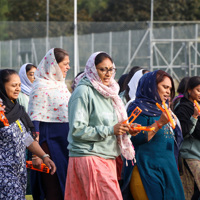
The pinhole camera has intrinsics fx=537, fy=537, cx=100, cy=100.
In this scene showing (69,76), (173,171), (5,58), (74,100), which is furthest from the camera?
(5,58)

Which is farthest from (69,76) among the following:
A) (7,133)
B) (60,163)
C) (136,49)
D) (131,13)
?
(131,13)

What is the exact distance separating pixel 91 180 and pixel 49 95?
1785mm

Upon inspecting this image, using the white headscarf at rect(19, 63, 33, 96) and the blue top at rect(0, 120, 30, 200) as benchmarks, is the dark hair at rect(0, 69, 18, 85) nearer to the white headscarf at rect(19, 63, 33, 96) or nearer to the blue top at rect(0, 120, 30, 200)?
the blue top at rect(0, 120, 30, 200)

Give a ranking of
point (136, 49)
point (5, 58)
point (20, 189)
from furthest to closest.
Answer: point (5, 58) < point (136, 49) < point (20, 189)

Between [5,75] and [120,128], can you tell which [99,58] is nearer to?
[120,128]

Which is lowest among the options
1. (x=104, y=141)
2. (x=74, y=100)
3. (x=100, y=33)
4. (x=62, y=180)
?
(x=62, y=180)

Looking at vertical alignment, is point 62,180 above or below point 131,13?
below

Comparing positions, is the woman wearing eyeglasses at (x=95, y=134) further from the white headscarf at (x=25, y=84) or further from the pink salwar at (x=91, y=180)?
the white headscarf at (x=25, y=84)

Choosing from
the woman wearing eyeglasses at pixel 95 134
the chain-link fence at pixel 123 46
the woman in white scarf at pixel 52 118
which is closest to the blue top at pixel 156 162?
the woman wearing eyeglasses at pixel 95 134

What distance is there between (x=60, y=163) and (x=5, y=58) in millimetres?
16932

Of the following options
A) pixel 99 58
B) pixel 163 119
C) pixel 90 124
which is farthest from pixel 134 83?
pixel 90 124

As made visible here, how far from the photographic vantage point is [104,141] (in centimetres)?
457

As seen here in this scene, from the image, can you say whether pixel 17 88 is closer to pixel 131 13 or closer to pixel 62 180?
pixel 62 180

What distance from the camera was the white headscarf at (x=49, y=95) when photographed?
5.95m
